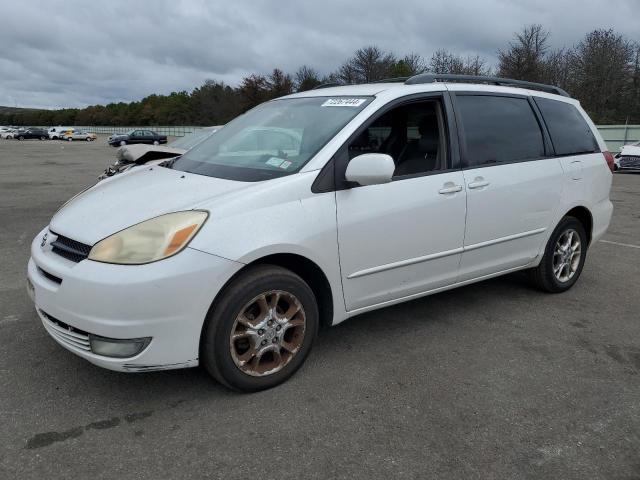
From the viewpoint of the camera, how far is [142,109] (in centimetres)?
10006

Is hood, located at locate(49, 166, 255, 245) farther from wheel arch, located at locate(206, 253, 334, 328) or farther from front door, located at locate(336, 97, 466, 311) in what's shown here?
front door, located at locate(336, 97, 466, 311)

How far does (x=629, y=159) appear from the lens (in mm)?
19547

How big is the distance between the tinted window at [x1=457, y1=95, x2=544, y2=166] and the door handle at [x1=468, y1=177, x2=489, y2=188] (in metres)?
0.12

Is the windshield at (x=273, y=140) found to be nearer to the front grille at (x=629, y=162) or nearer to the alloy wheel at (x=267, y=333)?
the alloy wheel at (x=267, y=333)


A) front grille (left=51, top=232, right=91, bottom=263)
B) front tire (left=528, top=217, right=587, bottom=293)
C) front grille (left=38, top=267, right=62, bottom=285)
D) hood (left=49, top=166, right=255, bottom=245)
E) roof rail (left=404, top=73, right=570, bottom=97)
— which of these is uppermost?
roof rail (left=404, top=73, right=570, bottom=97)

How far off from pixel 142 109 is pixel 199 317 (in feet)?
346

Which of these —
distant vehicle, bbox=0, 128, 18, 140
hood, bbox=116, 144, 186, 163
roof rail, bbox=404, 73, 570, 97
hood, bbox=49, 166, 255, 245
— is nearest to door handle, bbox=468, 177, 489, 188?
roof rail, bbox=404, 73, 570, 97

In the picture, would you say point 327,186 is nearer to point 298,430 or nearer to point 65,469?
point 298,430

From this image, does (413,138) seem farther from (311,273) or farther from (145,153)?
(145,153)

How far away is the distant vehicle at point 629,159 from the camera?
19.4 metres

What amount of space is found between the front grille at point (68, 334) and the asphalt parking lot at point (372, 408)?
354 mm

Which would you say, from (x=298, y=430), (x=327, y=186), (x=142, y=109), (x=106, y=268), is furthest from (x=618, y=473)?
(x=142, y=109)

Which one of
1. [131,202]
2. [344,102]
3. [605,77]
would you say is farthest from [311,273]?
[605,77]

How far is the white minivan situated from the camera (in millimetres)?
2656
